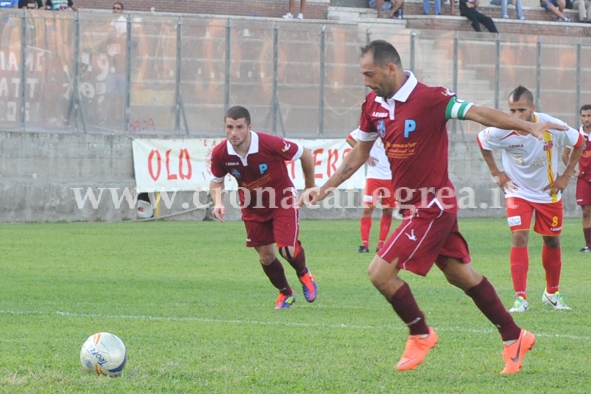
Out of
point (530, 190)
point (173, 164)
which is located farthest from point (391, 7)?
point (530, 190)

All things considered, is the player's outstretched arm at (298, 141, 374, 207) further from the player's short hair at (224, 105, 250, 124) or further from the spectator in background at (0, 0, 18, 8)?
the spectator in background at (0, 0, 18, 8)

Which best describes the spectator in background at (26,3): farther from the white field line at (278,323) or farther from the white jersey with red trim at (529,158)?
the white jersey with red trim at (529,158)

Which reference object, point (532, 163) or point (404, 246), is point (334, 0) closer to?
point (532, 163)

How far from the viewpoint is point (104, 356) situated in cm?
649

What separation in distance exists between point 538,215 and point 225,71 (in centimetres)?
1633

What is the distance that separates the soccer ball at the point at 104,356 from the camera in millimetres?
6488

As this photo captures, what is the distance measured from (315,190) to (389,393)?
1.86 m

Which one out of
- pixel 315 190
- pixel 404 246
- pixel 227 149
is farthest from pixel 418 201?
pixel 227 149

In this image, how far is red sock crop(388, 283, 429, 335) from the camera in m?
6.78

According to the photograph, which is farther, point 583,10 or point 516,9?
point 583,10

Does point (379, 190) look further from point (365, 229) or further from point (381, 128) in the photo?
point (381, 128)

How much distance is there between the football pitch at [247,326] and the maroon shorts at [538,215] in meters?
0.79

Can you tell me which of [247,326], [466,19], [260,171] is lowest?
[247,326]

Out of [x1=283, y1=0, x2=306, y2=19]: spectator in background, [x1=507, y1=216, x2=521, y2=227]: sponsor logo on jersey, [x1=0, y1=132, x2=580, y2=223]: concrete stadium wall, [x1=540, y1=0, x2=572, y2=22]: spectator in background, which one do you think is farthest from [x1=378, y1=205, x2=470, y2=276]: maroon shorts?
[x1=540, y1=0, x2=572, y2=22]: spectator in background
